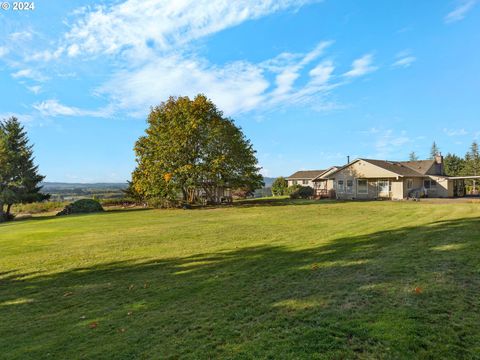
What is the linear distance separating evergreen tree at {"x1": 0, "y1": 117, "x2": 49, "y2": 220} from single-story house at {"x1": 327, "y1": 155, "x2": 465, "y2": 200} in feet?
102

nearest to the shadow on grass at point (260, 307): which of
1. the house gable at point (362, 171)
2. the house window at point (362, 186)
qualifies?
the house gable at point (362, 171)

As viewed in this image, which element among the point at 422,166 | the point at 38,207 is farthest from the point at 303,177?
the point at 38,207

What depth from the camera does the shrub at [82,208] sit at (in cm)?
2679

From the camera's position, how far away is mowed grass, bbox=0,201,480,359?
10.8ft

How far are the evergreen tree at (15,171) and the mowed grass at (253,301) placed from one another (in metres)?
22.4

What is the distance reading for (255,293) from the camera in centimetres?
497

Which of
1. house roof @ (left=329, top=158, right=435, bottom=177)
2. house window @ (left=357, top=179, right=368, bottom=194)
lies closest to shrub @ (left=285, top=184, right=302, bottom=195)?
house roof @ (left=329, top=158, right=435, bottom=177)

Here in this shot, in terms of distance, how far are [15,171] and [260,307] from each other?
31773mm

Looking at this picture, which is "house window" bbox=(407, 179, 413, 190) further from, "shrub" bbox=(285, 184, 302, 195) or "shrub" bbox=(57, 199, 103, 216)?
"shrub" bbox=(57, 199, 103, 216)

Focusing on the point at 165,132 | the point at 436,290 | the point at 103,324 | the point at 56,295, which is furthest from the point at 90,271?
the point at 165,132

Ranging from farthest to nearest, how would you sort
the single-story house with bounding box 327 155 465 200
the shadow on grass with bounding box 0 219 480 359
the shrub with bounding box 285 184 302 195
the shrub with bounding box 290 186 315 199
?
1. the shrub with bounding box 285 184 302 195
2. the shrub with bounding box 290 186 315 199
3. the single-story house with bounding box 327 155 465 200
4. the shadow on grass with bounding box 0 219 480 359

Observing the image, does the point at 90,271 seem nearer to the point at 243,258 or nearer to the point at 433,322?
the point at 243,258

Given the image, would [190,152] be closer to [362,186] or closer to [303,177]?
[362,186]

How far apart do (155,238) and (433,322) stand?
936cm
